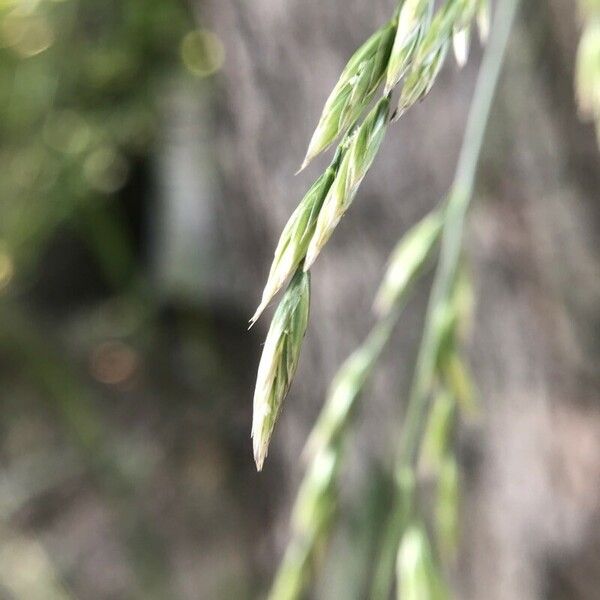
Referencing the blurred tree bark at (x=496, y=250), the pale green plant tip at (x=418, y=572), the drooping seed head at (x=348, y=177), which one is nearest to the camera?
the drooping seed head at (x=348, y=177)

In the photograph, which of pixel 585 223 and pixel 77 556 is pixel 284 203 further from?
pixel 77 556

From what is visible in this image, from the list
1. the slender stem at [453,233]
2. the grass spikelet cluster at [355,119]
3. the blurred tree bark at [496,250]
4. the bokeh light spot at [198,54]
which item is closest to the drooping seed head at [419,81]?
the grass spikelet cluster at [355,119]

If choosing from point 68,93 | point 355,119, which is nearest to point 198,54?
point 68,93

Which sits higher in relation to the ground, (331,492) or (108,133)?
(108,133)

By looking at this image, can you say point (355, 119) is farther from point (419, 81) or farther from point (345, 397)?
point (345, 397)

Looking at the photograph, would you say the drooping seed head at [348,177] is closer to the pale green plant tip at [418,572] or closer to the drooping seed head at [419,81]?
the drooping seed head at [419,81]

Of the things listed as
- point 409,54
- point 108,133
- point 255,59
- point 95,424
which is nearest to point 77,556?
point 95,424
